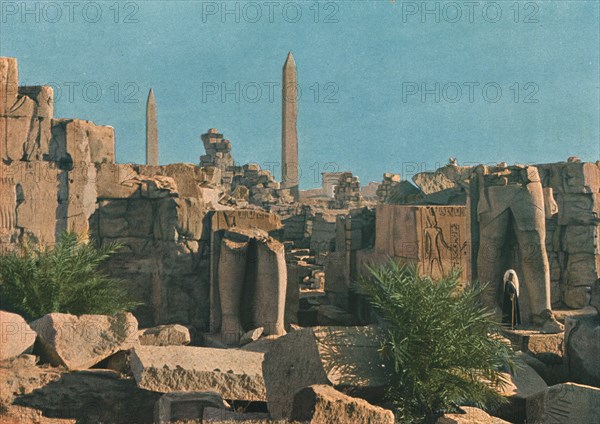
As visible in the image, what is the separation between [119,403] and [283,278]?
295 centimetres

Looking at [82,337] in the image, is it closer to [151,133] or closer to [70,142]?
[70,142]

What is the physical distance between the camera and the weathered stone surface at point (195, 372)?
5.32 meters

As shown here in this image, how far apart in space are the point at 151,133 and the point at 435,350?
3529cm

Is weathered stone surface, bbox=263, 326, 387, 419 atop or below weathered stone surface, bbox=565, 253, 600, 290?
below

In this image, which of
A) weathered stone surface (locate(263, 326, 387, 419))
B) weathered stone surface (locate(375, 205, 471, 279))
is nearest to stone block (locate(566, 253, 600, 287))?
weathered stone surface (locate(375, 205, 471, 279))

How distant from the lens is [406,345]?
17.5 ft

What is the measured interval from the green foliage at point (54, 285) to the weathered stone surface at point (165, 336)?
386 millimetres

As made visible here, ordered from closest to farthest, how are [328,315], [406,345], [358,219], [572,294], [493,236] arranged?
1. [406,345]
2. [493,236]
3. [328,315]
4. [358,219]
5. [572,294]

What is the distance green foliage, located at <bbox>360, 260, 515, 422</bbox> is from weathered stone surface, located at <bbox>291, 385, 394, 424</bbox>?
61cm

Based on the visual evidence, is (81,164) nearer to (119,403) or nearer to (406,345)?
(119,403)

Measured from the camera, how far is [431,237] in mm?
8602

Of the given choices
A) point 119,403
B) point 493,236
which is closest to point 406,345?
point 119,403

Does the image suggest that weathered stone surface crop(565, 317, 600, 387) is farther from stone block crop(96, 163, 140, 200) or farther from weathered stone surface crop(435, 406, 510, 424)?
stone block crop(96, 163, 140, 200)

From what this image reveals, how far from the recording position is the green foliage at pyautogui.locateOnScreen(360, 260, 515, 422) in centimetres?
520
